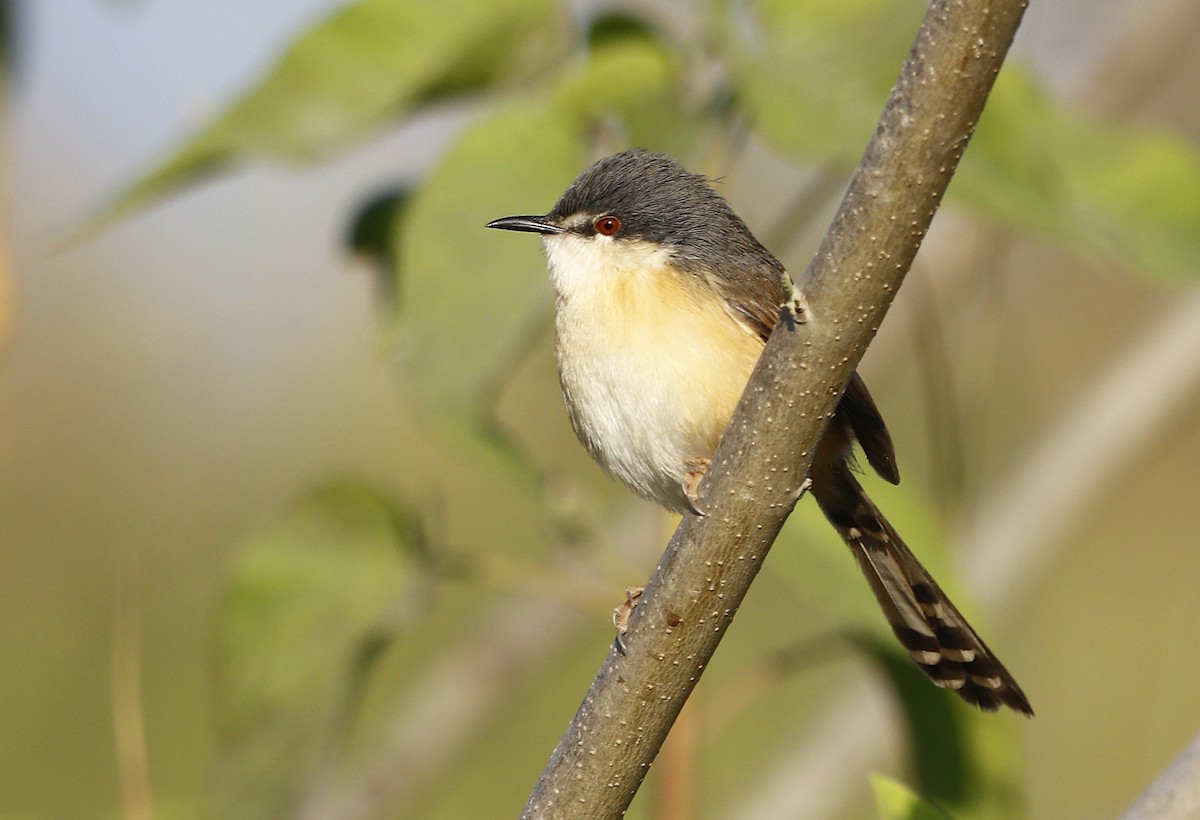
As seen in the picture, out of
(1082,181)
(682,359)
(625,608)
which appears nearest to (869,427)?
(682,359)

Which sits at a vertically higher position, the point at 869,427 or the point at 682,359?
the point at 682,359

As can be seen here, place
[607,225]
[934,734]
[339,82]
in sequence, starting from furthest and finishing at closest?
1. [607,225]
2. [934,734]
3. [339,82]

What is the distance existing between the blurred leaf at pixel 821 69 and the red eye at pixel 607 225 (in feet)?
1.98

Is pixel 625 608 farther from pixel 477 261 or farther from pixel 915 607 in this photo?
pixel 477 261

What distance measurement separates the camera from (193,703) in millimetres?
6195

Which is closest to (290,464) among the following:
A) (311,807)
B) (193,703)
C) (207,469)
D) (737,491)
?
(207,469)

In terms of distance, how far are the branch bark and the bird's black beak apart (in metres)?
1.24

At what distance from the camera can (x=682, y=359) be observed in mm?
2875

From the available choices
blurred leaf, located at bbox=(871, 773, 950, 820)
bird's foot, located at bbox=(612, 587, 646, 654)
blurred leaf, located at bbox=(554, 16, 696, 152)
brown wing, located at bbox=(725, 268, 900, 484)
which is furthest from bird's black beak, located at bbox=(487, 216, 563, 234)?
blurred leaf, located at bbox=(871, 773, 950, 820)

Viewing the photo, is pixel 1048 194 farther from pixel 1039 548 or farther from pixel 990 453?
pixel 990 453

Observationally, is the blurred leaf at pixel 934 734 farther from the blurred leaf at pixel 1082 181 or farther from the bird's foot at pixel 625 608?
the blurred leaf at pixel 1082 181

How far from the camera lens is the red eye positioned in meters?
3.43

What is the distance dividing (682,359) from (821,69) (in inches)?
27.3

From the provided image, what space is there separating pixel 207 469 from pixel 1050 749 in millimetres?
4407
